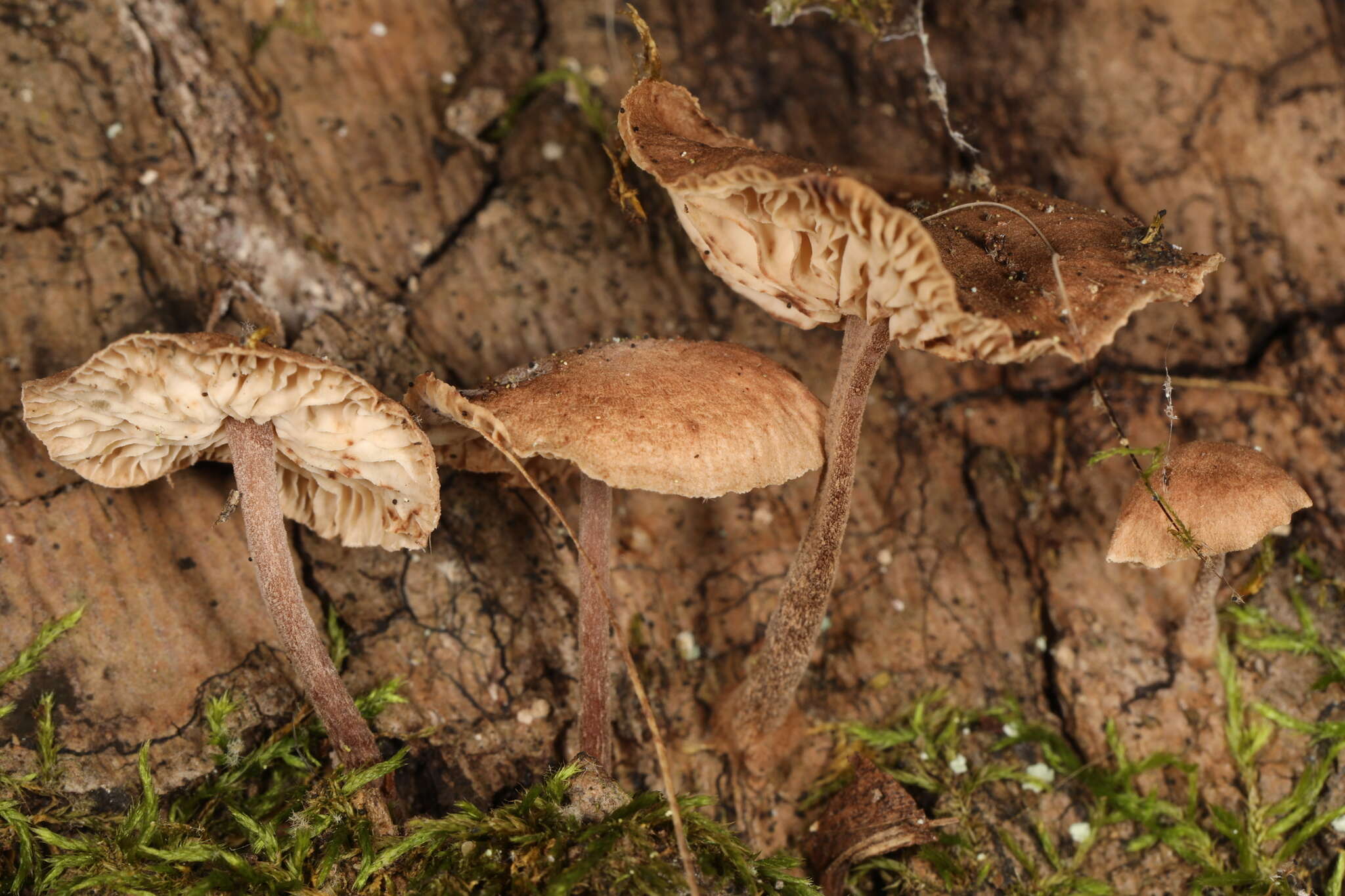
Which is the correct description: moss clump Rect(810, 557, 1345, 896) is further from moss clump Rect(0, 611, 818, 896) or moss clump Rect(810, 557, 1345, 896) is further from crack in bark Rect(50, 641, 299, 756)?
crack in bark Rect(50, 641, 299, 756)

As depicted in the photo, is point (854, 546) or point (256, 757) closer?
point (256, 757)

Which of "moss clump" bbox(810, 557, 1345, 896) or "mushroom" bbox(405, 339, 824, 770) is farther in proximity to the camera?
"moss clump" bbox(810, 557, 1345, 896)

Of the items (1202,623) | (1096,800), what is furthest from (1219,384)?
(1096,800)

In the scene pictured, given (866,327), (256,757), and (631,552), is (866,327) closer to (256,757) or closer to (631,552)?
(631,552)

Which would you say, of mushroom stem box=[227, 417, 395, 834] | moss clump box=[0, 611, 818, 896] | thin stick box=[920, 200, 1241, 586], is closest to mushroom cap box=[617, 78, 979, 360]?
thin stick box=[920, 200, 1241, 586]

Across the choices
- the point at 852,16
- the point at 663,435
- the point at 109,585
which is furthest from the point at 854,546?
the point at 109,585

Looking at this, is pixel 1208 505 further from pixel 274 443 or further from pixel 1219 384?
pixel 274 443
